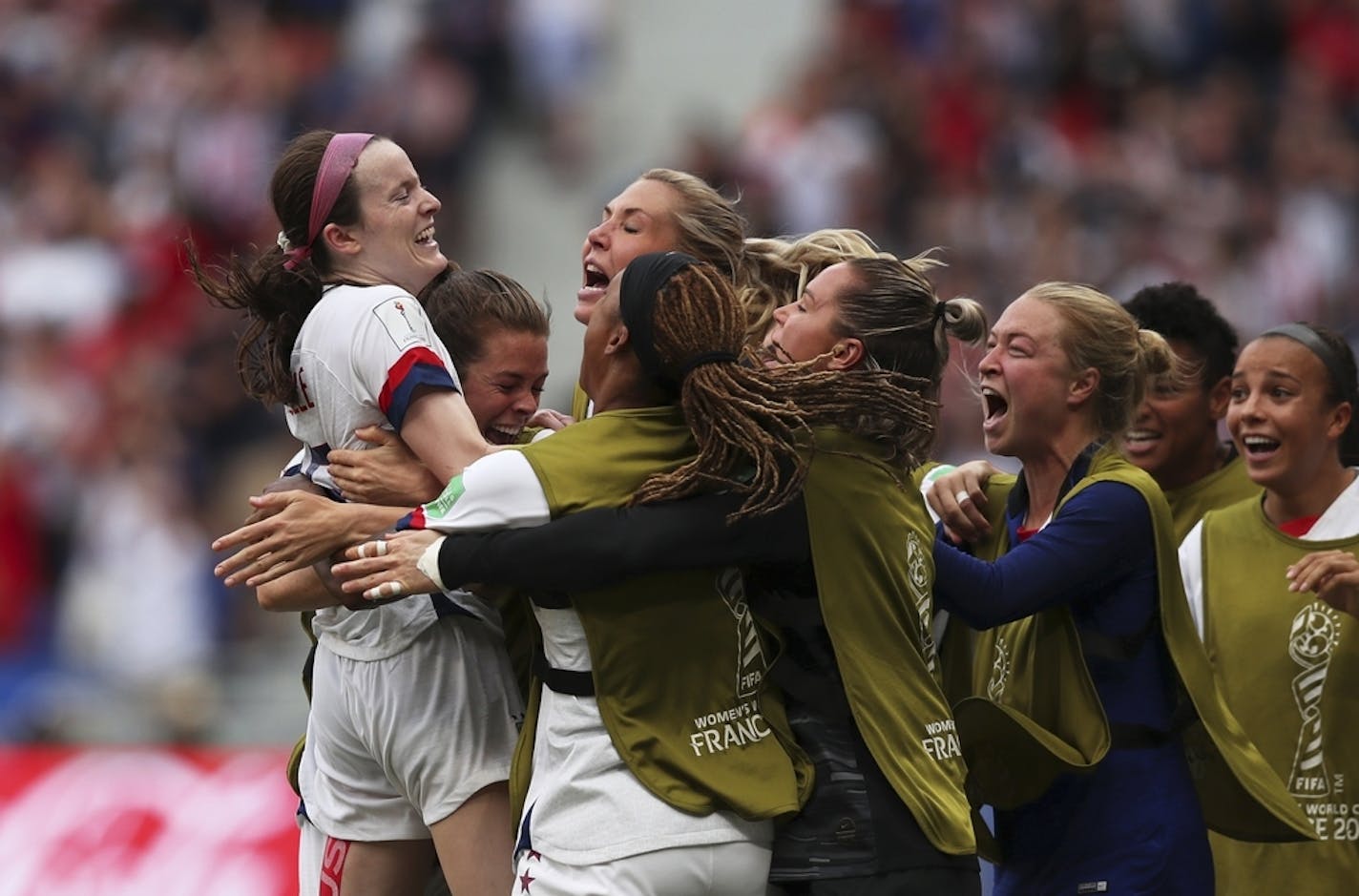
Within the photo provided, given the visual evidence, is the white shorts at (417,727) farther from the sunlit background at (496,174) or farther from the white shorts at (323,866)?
the sunlit background at (496,174)

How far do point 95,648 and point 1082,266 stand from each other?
538 centimetres

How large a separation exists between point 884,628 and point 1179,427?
1599 millimetres

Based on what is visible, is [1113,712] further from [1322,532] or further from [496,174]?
[496,174]

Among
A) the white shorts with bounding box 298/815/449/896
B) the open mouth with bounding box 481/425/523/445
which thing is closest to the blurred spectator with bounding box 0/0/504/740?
the white shorts with bounding box 298/815/449/896

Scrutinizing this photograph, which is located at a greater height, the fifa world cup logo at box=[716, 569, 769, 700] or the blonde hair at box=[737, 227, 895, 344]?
the blonde hair at box=[737, 227, 895, 344]

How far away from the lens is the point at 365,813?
4.14 meters

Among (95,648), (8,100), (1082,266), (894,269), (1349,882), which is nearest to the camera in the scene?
(894,269)

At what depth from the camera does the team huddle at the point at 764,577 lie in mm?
3459

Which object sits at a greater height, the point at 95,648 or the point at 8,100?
the point at 8,100

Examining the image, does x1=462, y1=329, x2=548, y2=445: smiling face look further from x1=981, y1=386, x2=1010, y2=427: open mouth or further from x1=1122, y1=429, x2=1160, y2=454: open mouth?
x1=1122, y1=429, x2=1160, y2=454: open mouth

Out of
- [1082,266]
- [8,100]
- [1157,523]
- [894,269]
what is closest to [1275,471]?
[1157,523]

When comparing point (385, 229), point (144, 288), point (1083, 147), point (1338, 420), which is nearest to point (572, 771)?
point (385, 229)

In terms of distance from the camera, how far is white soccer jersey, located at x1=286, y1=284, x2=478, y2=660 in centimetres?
385

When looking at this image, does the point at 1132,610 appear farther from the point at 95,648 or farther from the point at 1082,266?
the point at 95,648
